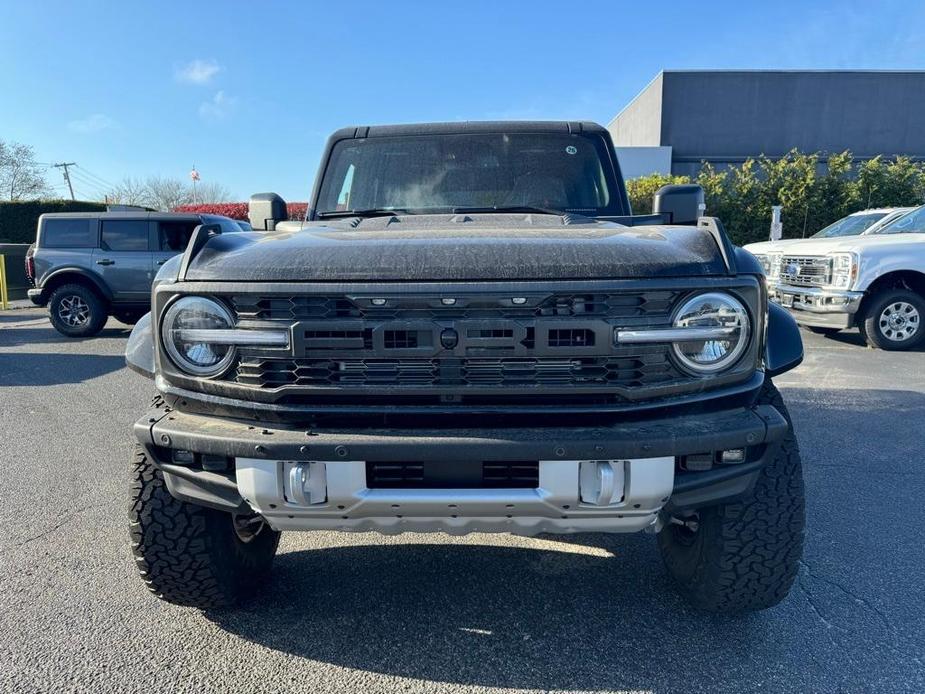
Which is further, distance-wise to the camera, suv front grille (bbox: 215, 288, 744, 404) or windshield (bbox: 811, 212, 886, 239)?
windshield (bbox: 811, 212, 886, 239)

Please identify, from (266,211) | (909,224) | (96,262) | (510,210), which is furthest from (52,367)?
(909,224)

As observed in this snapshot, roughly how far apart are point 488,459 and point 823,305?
766cm

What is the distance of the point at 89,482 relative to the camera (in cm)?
388

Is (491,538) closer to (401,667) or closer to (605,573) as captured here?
(605,573)

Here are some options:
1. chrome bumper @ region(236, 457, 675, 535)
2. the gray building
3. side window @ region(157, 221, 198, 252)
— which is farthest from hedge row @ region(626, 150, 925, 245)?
chrome bumper @ region(236, 457, 675, 535)

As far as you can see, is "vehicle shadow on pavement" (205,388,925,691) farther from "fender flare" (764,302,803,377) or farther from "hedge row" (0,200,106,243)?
"hedge row" (0,200,106,243)

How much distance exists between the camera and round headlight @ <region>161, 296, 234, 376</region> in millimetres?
1977

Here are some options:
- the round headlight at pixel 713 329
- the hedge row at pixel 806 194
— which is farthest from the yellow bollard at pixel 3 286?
the round headlight at pixel 713 329

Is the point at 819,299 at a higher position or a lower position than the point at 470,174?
lower

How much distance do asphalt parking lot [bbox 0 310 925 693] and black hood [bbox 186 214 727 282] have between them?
4.24 ft

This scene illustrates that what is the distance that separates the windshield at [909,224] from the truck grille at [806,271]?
1.13m

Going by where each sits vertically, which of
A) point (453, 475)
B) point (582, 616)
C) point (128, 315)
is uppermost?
point (453, 475)

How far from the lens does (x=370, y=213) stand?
10.7 feet

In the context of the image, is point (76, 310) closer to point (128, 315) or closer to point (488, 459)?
point (128, 315)
